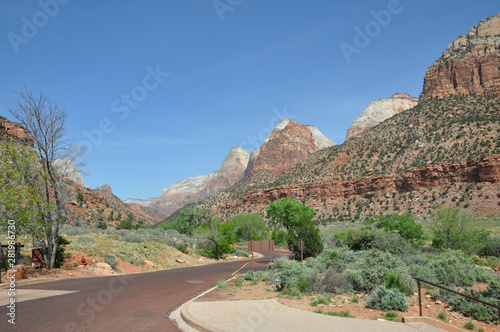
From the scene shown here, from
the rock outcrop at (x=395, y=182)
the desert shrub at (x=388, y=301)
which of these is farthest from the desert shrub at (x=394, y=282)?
the rock outcrop at (x=395, y=182)

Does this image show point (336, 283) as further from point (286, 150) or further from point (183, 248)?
point (286, 150)

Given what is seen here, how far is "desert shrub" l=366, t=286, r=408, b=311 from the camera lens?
32.1ft

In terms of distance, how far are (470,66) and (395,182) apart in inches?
1527

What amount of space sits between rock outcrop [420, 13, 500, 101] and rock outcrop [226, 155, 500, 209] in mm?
28445

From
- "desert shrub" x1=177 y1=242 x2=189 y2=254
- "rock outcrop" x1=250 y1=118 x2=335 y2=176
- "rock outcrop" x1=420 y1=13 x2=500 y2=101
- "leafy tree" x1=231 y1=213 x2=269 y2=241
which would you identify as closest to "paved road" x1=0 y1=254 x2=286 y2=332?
"desert shrub" x1=177 y1=242 x2=189 y2=254

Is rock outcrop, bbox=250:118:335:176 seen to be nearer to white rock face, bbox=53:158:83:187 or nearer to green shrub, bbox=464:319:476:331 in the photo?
white rock face, bbox=53:158:83:187

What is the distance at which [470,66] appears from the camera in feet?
281

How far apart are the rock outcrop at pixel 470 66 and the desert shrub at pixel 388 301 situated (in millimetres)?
88098

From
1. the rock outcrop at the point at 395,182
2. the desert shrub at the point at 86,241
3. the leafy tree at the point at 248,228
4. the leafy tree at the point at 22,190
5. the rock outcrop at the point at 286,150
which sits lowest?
the leafy tree at the point at 248,228

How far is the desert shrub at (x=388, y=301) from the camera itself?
979 centimetres

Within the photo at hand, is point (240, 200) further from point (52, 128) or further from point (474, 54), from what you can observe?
point (52, 128)

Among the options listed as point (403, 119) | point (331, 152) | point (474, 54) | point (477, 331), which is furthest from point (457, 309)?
point (474, 54)

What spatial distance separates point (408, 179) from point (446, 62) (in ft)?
150

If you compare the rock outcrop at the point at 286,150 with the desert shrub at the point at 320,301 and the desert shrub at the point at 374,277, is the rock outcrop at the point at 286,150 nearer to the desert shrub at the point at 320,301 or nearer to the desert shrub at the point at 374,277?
the desert shrub at the point at 374,277
